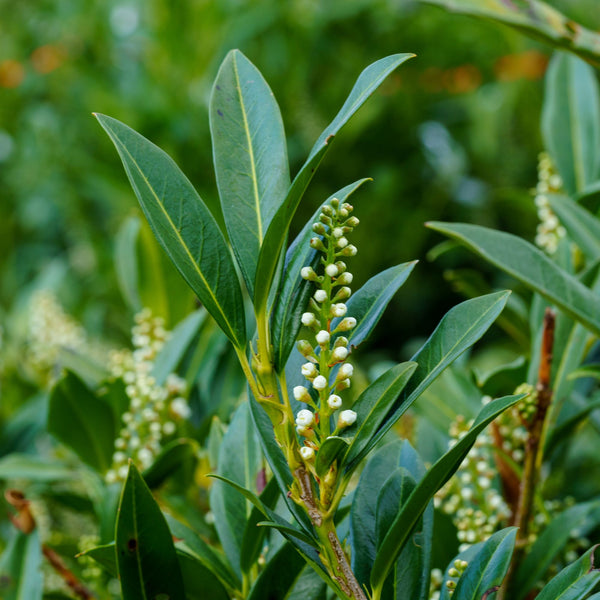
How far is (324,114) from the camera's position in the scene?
2268mm

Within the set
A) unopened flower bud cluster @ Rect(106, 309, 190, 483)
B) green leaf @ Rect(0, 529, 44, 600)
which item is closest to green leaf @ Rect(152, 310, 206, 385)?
unopened flower bud cluster @ Rect(106, 309, 190, 483)

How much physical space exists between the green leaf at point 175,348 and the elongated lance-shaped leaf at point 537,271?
39 centimetres

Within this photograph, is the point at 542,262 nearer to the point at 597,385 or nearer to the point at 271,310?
the point at 271,310

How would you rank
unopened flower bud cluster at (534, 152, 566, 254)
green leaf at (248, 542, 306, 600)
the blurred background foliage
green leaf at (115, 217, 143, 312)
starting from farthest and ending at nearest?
the blurred background foliage → green leaf at (115, 217, 143, 312) → unopened flower bud cluster at (534, 152, 566, 254) → green leaf at (248, 542, 306, 600)

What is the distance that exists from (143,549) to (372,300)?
0.25 meters

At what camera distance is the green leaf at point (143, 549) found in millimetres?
495

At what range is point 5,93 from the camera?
286 centimetres

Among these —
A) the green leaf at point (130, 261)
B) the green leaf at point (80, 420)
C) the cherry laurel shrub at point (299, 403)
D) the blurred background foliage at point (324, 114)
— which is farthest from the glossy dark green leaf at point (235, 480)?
the blurred background foliage at point (324, 114)

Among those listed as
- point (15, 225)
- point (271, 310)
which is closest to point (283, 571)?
point (271, 310)

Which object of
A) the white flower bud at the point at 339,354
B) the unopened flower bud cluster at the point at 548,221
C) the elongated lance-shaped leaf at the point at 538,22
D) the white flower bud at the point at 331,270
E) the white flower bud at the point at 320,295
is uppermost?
the elongated lance-shaped leaf at the point at 538,22

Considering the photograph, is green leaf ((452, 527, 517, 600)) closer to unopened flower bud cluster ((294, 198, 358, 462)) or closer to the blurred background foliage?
unopened flower bud cluster ((294, 198, 358, 462))

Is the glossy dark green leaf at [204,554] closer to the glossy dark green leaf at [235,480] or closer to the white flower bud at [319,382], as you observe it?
the glossy dark green leaf at [235,480]

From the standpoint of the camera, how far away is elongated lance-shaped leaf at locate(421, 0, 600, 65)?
72 centimetres

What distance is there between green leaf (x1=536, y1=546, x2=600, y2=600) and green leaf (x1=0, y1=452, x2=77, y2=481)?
0.62 m
